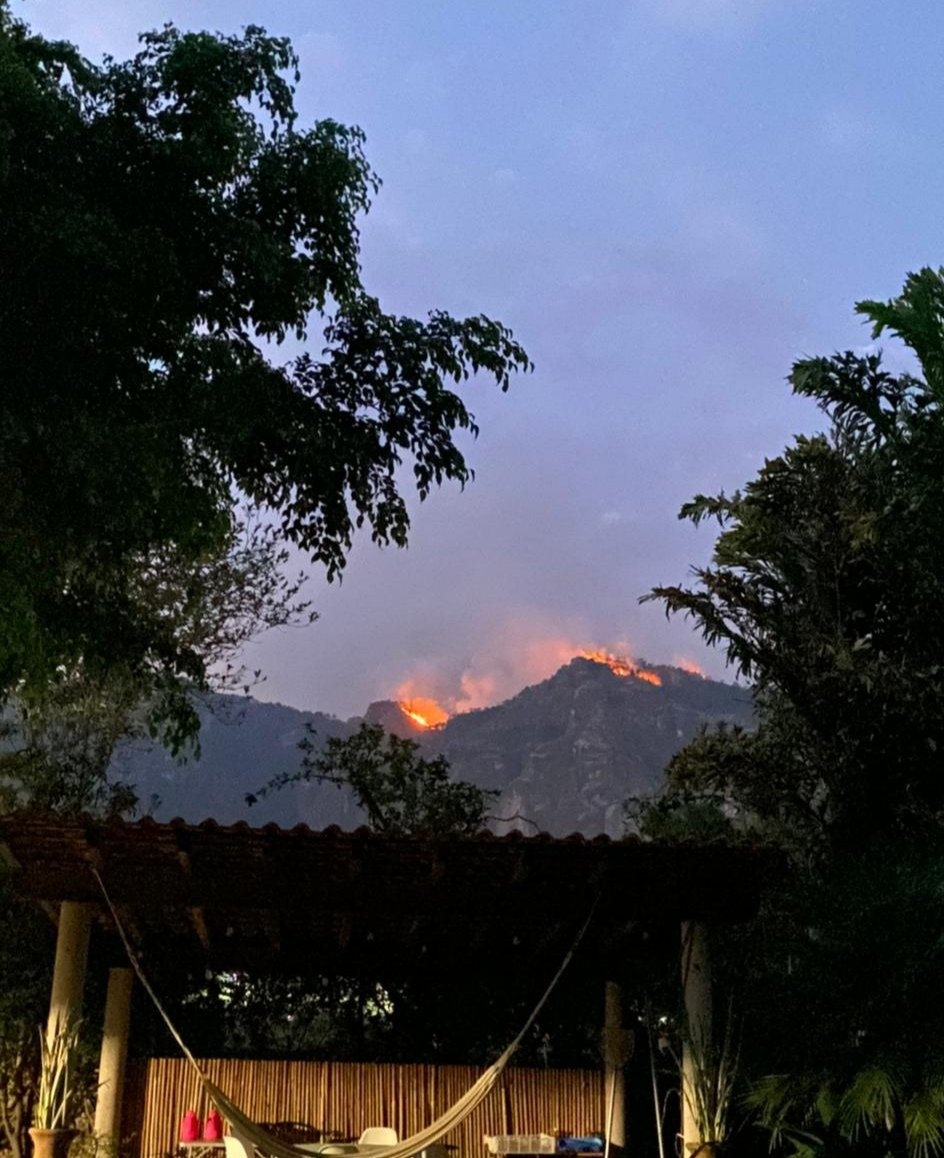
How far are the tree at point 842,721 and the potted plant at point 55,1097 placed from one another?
3.79 m

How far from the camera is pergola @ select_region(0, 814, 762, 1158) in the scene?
6738 millimetres

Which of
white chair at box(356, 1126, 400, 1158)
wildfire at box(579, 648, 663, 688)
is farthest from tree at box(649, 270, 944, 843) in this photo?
wildfire at box(579, 648, 663, 688)

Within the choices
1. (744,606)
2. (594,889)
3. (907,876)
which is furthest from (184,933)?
(744,606)

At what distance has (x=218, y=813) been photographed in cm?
8875

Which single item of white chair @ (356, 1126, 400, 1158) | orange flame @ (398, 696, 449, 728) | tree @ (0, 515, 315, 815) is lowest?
white chair @ (356, 1126, 400, 1158)

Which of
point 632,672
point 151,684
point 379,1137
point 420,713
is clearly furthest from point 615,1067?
point 632,672

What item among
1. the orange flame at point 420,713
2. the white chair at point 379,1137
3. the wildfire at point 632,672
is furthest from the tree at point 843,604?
the wildfire at point 632,672

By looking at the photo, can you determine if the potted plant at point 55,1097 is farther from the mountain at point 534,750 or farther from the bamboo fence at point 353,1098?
the mountain at point 534,750

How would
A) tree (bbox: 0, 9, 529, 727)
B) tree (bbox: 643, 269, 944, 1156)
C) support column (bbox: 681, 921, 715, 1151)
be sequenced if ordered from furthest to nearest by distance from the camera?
tree (bbox: 0, 9, 529, 727) < tree (bbox: 643, 269, 944, 1156) < support column (bbox: 681, 921, 715, 1151)

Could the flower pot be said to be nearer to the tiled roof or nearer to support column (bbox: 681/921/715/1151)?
the tiled roof

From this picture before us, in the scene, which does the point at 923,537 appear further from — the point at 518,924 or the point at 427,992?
the point at 427,992

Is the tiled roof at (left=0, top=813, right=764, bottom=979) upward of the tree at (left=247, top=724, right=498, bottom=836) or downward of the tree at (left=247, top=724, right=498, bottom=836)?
downward

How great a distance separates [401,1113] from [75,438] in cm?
492

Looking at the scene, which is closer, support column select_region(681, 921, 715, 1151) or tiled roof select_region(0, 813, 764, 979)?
tiled roof select_region(0, 813, 764, 979)
